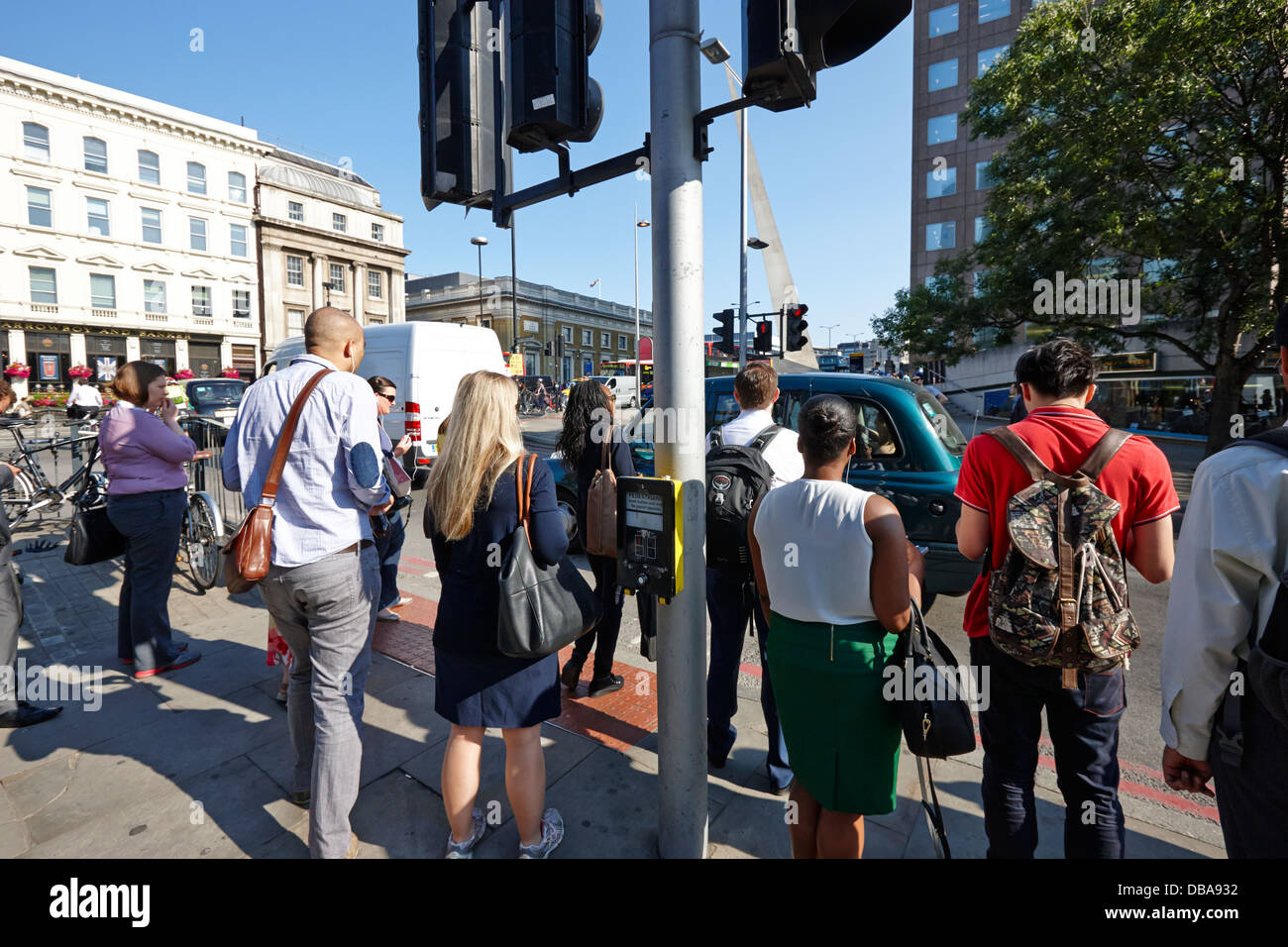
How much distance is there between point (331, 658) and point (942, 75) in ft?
148

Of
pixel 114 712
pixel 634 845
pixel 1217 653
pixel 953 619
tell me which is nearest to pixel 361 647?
pixel 634 845

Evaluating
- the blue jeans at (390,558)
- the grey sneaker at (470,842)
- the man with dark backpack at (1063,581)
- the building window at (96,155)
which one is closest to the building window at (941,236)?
the blue jeans at (390,558)

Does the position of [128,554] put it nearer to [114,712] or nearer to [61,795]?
[114,712]

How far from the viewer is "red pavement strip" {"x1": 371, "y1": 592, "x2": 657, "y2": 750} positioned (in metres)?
3.40

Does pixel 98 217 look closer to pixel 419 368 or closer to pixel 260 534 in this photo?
pixel 419 368

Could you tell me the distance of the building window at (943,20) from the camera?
1390 inches

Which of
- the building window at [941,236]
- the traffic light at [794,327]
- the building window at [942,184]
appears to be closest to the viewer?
the traffic light at [794,327]

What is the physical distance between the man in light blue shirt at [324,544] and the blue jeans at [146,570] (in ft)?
6.62

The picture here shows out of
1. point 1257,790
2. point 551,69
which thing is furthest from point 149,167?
point 1257,790

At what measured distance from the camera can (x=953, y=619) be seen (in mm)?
5199

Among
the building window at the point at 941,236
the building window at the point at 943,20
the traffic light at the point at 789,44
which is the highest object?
the building window at the point at 943,20

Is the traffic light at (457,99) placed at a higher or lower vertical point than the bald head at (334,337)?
higher

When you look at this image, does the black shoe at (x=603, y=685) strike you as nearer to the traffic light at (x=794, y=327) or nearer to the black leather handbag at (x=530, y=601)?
the black leather handbag at (x=530, y=601)

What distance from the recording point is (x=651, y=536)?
2105 millimetres
